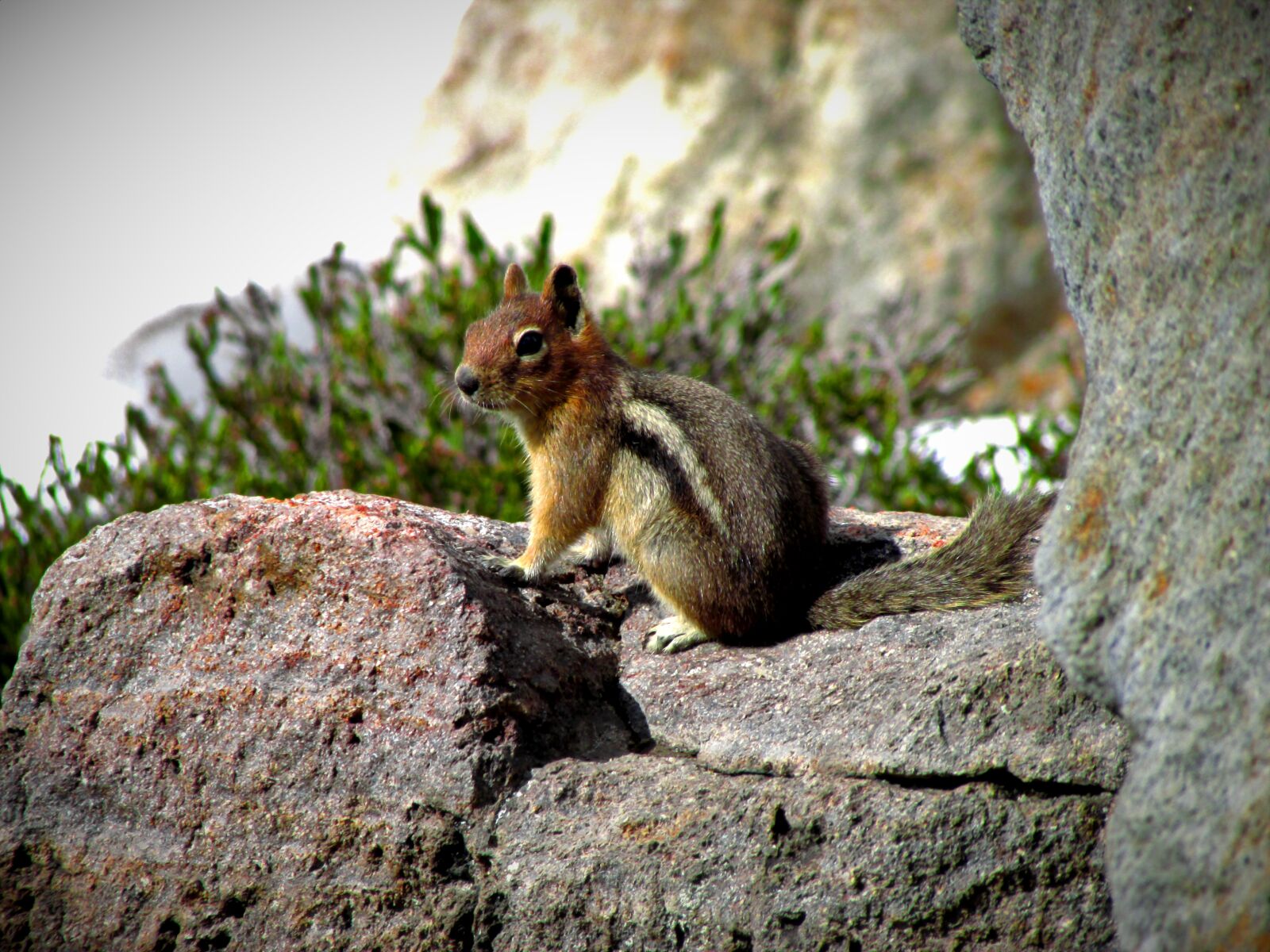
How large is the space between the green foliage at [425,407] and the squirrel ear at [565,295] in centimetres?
225

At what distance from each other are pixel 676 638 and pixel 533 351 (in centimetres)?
130

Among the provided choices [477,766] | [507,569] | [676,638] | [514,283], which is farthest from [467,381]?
[477,766]

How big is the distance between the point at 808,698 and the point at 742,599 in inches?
19.9

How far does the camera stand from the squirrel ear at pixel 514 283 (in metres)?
5.00

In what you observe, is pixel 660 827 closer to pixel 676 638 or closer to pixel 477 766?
pixel 477 766

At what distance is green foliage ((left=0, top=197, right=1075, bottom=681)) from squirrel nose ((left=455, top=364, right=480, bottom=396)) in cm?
225

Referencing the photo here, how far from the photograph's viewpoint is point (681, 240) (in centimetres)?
865

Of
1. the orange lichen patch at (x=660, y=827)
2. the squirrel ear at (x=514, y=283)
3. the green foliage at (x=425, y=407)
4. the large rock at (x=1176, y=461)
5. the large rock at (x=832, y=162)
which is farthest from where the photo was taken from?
the large rock at (x=832, y=162)

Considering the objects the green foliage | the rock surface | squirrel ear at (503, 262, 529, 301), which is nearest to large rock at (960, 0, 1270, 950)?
the rock surface

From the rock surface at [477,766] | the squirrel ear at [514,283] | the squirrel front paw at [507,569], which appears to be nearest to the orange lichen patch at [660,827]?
the rock surface at [477,766]

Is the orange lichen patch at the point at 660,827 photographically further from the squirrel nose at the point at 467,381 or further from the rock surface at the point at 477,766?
the squirrel nose at the point at 467,381

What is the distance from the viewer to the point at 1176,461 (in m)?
2.24

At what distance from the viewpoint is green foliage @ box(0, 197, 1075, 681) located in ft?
23.2

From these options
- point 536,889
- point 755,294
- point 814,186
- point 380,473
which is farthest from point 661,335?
point 536,889
